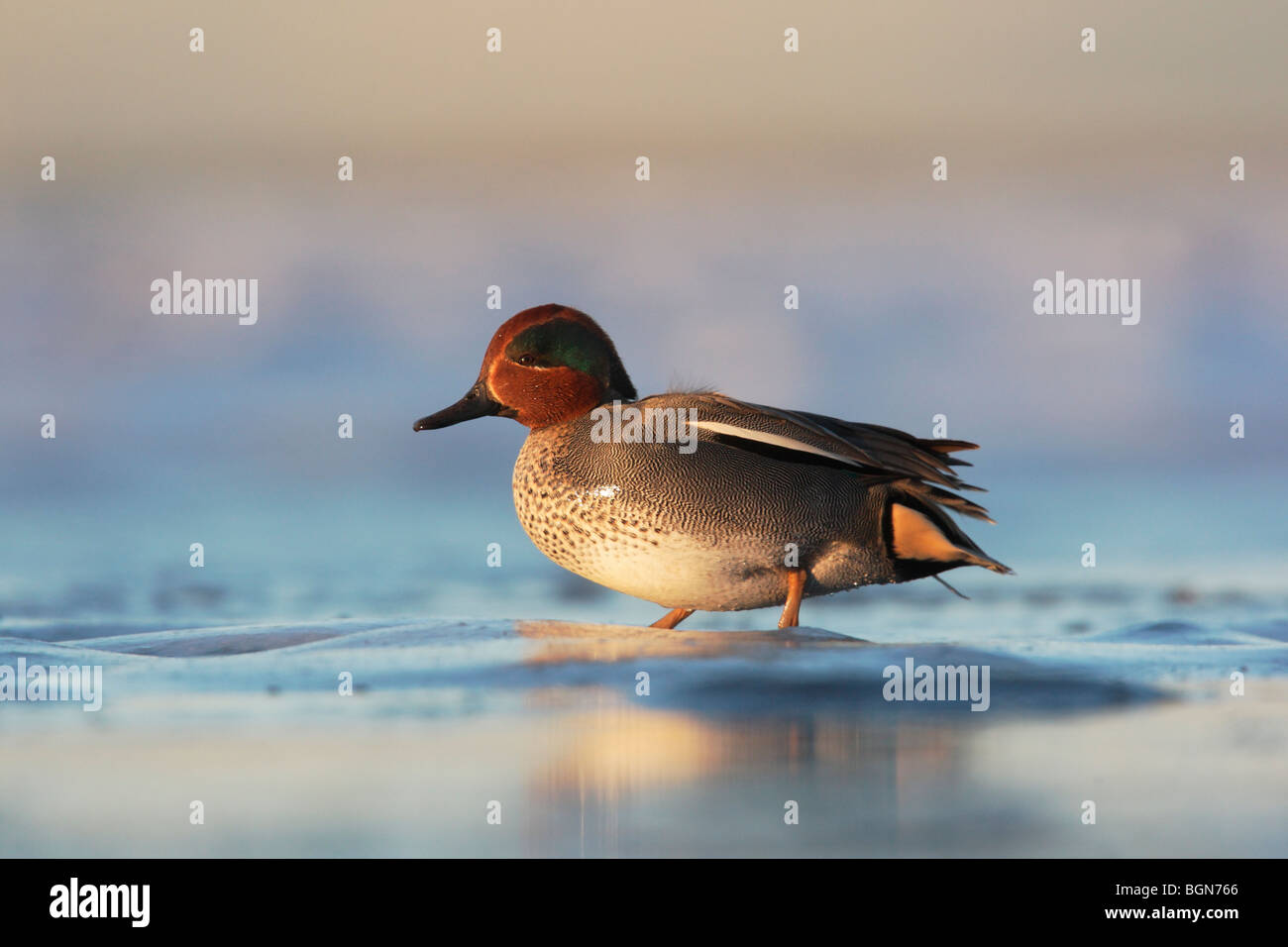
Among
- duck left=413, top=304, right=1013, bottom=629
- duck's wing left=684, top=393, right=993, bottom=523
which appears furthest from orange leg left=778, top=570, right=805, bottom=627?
duck's wing left=684, top=393, right=993, bottom=523

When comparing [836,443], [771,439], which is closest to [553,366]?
[771,439]

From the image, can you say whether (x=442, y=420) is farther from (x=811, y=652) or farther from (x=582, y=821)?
(x=582, y=821)

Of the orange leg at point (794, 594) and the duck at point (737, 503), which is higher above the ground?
the duck at point (737, 503)

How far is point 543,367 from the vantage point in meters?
4.99

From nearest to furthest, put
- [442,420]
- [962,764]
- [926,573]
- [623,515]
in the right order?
[962,764], [623,515], [926,573], [442,420]

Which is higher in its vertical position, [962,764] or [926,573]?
[926,573]

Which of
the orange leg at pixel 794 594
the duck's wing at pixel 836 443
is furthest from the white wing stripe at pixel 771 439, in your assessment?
the orange leg at pixel 794 594

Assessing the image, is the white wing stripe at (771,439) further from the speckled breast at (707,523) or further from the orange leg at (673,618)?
the orange leg at (673,618)

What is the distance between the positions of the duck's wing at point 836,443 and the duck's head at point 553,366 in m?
0.37

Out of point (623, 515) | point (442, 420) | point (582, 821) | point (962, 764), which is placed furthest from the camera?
point (442, 420)

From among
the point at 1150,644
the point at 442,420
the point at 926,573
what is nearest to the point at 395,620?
the point at 442,420

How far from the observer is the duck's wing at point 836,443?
4555 mm

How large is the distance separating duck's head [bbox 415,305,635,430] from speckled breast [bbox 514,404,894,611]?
0.30 metres

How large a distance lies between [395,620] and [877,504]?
5.06ft
